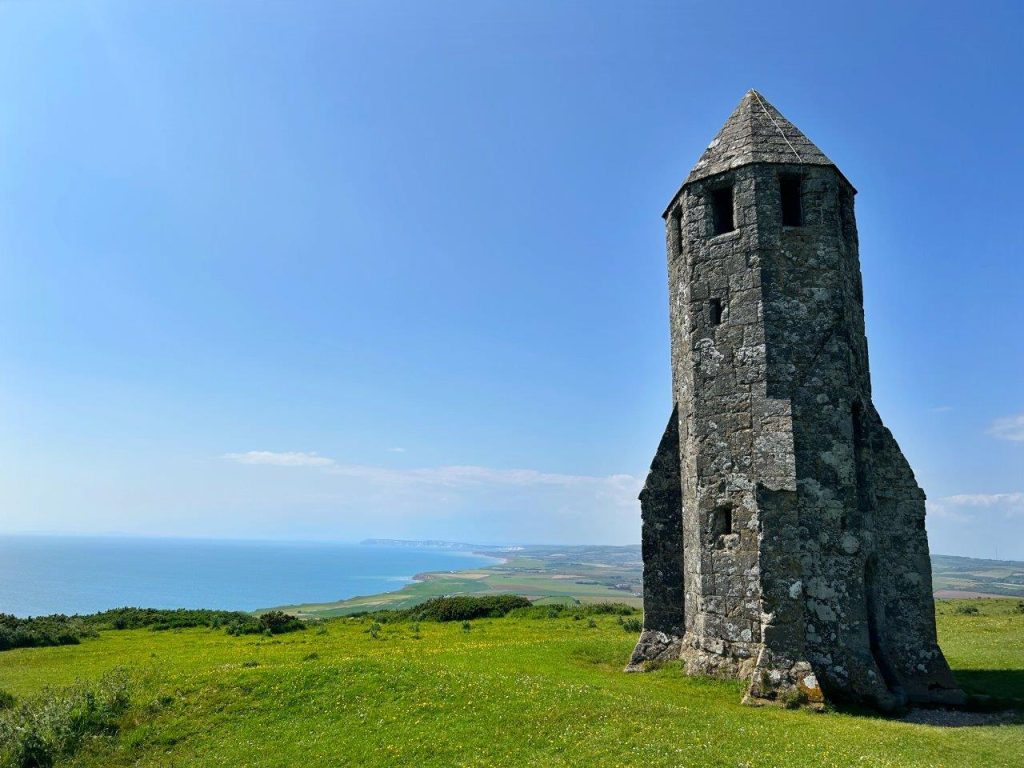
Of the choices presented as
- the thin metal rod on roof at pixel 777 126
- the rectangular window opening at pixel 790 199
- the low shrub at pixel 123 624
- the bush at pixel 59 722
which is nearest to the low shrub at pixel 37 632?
the low shrub at pixel 123 624

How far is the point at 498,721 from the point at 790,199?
1648 cm

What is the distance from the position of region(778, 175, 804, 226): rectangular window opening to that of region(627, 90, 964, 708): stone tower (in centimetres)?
6

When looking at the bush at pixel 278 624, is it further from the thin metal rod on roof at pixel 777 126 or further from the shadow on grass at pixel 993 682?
the thin metal rod on roof at pixel 777 126

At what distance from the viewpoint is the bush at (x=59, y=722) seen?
13383mm

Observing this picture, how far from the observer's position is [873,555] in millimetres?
17250

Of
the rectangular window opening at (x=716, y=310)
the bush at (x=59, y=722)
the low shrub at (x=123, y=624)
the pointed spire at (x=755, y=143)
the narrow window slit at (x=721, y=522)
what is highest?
the pointed spire at (x=755, y=143)

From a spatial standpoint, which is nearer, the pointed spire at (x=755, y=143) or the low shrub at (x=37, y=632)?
the pointed spire at (x=755, y=143)

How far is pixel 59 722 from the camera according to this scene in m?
14.1

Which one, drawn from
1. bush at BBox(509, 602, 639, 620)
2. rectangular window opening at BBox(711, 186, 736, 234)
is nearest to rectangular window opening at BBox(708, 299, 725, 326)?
Answer: rectangular window opening at BBox(711, 186, 736, 234)

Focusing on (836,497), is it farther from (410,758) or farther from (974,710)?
(410,758)

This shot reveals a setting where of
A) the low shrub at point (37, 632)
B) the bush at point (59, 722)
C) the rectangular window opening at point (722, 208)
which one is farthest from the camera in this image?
the low shrub at point (37, 632)

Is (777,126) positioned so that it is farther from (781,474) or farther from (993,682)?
(993,682)

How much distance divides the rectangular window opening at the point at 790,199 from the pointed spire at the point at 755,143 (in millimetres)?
560

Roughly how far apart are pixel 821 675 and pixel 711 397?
24.8 feet
